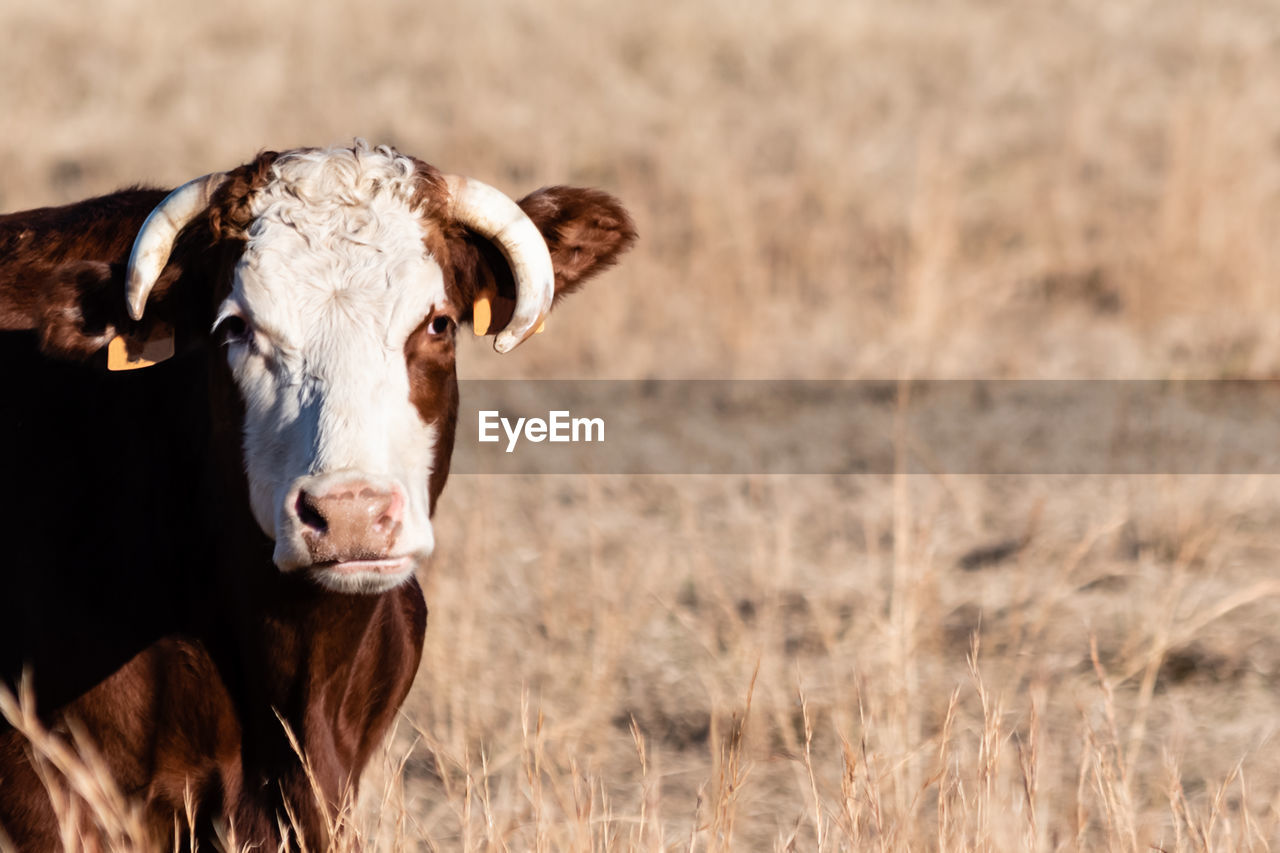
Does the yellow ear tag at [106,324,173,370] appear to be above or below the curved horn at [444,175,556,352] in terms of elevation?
below

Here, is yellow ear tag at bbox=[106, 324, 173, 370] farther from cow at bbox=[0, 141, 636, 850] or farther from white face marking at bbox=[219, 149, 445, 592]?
white face marking at bbox=[219, 149, 445, 592]

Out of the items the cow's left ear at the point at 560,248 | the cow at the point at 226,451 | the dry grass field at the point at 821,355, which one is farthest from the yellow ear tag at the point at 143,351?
the dry grass field at the point at 821,355

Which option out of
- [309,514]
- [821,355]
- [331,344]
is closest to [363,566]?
[309,514]

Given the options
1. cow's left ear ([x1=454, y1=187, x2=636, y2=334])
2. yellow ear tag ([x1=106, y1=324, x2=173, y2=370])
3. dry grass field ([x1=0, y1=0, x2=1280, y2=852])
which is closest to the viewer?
yellow ear tag ([x1=106, y1=324, x2=173, y2=370])

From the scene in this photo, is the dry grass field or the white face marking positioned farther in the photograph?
the dry grass field

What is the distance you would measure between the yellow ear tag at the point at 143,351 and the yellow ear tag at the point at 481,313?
69 cm

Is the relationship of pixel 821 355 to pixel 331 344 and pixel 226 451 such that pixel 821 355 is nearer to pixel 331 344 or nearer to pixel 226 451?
pixel 226 451

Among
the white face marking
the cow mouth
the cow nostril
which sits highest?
the white face marking

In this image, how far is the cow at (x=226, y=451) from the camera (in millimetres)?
3264

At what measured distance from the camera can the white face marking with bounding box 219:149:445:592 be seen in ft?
9.95

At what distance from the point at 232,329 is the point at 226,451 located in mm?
277

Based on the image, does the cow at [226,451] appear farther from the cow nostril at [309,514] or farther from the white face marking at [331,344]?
the cow nostril at [309,514]

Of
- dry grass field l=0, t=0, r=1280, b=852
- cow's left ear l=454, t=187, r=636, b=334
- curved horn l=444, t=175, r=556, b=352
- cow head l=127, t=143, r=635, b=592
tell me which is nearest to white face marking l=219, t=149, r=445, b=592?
cow head l=127, t=143, r=635, b=592

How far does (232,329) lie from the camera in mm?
3342
